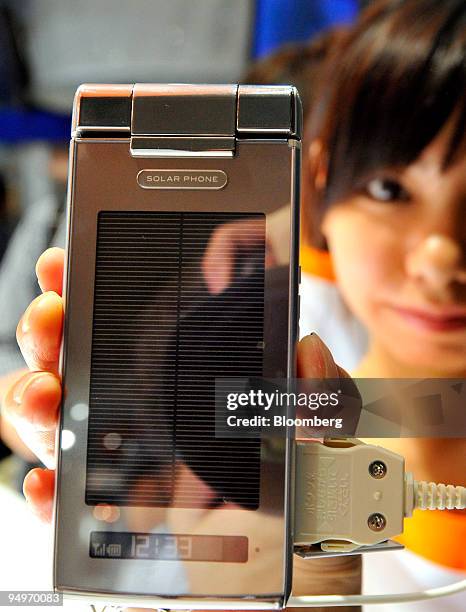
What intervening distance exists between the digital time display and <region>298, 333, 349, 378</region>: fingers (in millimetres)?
69

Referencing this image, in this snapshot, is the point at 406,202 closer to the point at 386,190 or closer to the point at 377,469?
the point at 386,190

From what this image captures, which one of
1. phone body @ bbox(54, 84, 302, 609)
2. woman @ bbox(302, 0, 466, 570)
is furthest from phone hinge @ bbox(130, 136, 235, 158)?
woman @ bbox(302, 0, 466, 570)

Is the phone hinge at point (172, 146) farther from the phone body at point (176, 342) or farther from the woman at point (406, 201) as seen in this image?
the woman at point (406, 201)

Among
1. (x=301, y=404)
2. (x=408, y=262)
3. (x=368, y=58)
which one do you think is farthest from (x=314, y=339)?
(x=368, y=58)

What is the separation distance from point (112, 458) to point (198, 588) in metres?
0.06

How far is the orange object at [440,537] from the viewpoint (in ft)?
1.10

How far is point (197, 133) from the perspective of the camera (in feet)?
0.88

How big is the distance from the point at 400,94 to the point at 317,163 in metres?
0.08

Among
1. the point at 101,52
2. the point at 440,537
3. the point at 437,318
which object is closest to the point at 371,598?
the point at 440,537

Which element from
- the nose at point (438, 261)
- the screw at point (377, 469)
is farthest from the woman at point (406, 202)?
the screw at point (377, 469)

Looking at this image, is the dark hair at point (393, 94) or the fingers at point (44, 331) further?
the dark hair at point (393, 94)

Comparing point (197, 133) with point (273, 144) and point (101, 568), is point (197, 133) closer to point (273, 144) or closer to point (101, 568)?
point (273, 144)

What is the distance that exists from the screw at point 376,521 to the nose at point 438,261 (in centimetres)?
18

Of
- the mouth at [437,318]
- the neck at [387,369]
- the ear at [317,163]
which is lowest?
the neck at [387,369]
